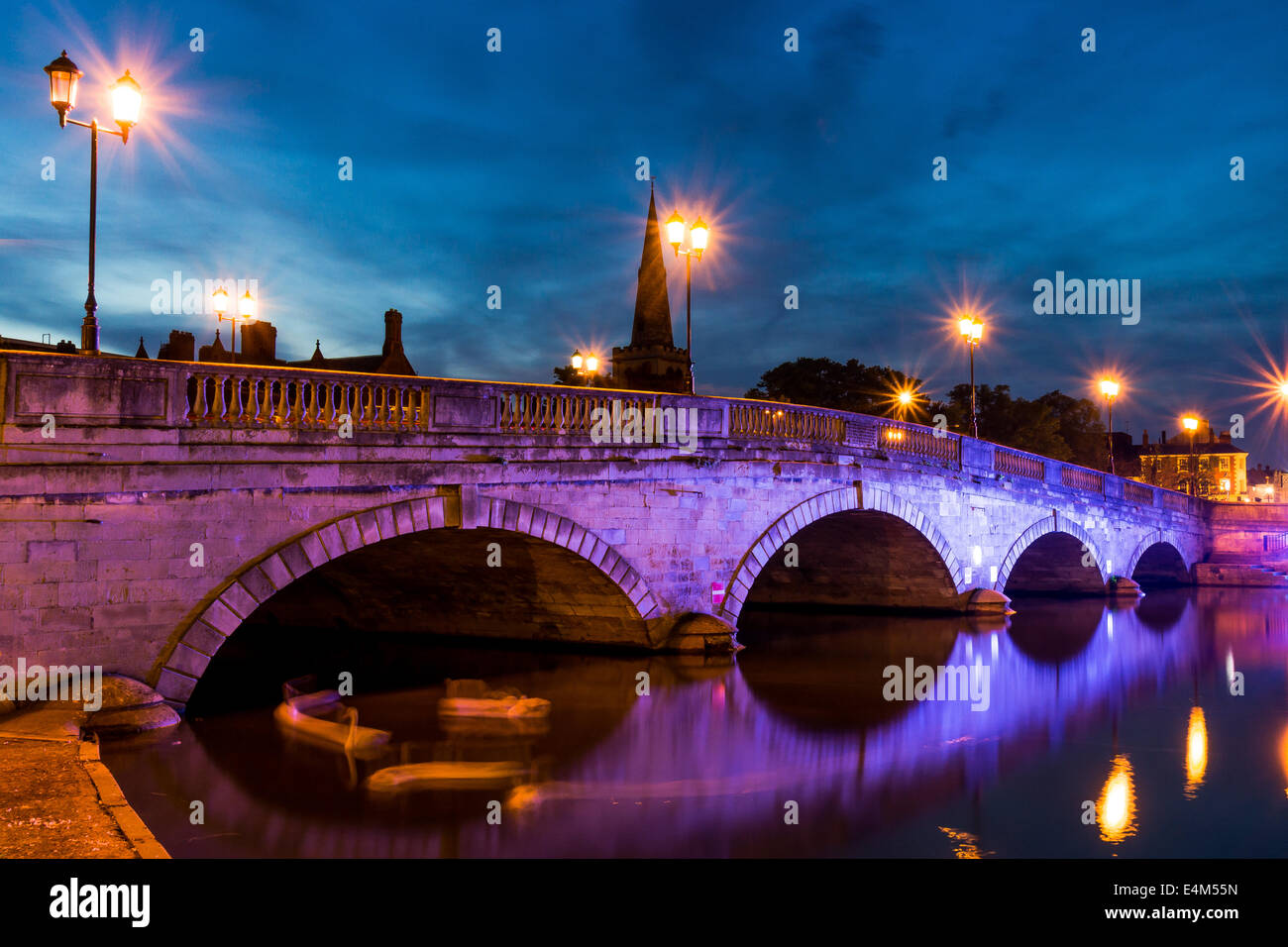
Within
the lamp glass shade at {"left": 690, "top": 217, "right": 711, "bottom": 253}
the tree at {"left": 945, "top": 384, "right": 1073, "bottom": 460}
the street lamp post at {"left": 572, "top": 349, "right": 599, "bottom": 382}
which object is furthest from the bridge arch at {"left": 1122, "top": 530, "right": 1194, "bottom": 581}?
the lamp glass shade at {"left": 690, "top": 217, "right": 711, "bottom": 253}

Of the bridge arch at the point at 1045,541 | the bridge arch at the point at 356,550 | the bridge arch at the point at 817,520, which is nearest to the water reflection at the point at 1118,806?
the bridge arch at the point at 817,520

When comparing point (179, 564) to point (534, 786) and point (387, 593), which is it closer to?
point (534, 786)

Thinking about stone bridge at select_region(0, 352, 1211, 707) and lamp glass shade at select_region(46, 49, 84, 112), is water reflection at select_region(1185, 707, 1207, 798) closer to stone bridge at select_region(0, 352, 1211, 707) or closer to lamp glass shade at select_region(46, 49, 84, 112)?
stone bridge at select_region(0, 352, 1211, 707)

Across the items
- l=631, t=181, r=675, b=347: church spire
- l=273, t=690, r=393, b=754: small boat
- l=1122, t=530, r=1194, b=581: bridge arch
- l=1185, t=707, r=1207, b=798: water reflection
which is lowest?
l=1185, t=707, r=1207, b=798: water reflection

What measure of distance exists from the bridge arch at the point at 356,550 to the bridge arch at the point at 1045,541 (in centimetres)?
1314

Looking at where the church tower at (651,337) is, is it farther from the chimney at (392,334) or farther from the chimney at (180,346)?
the chimney at (180,346)

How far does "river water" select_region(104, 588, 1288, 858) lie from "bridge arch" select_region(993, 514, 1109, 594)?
655cm

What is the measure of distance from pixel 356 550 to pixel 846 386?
1690 inches

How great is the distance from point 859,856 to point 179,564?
7.27 meters

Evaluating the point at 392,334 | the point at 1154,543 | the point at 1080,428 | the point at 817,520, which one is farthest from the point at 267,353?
the point at 1080,428

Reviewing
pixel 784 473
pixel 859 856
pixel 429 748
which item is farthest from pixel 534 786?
pixel 784 473

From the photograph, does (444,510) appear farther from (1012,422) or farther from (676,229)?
(1012,422)

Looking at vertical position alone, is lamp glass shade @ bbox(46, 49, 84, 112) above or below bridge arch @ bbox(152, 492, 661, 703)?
above

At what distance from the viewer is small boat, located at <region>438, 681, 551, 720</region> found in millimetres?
12797
